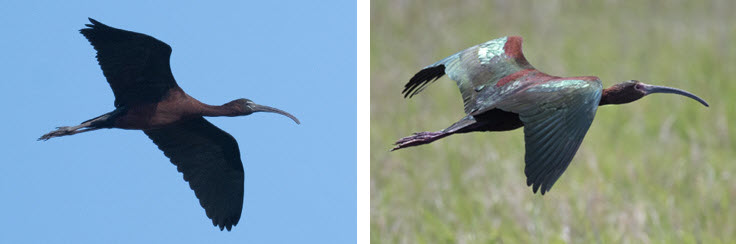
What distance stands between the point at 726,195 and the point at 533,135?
3.66m

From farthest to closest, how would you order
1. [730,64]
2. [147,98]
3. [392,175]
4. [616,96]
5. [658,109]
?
1. [730,64]
2. [658,109]
3. [392,175]
4. [147,98]
5. [616,96]

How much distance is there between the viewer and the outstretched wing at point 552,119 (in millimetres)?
2652

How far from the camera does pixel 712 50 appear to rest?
8.30 metres

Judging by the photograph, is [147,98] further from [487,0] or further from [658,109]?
[487,0]

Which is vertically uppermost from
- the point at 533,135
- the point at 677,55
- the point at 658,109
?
the point at 677,55

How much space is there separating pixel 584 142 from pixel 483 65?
380 centimetres

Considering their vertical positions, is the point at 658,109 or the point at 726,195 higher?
the point at 658,109

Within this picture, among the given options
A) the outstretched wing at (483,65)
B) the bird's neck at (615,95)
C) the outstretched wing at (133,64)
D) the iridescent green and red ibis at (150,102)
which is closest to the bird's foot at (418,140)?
the outstretched wing at (483,65)

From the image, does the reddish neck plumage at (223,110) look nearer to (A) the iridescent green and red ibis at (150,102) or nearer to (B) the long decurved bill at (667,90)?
(A) the iridescent green and red ibis at (150,102)

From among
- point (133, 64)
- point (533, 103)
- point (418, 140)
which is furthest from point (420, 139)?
point (133, 64)

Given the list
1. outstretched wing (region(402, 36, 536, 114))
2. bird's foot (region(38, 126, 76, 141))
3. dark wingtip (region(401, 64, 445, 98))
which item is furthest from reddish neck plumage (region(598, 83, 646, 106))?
bird's foot (region(38, 126, 76, 141))

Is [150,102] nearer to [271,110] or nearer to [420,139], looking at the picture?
[271,110]

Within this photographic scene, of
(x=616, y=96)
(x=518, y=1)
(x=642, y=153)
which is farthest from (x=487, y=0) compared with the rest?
(x=616, y=96)

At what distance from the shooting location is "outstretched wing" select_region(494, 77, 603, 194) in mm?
2652
